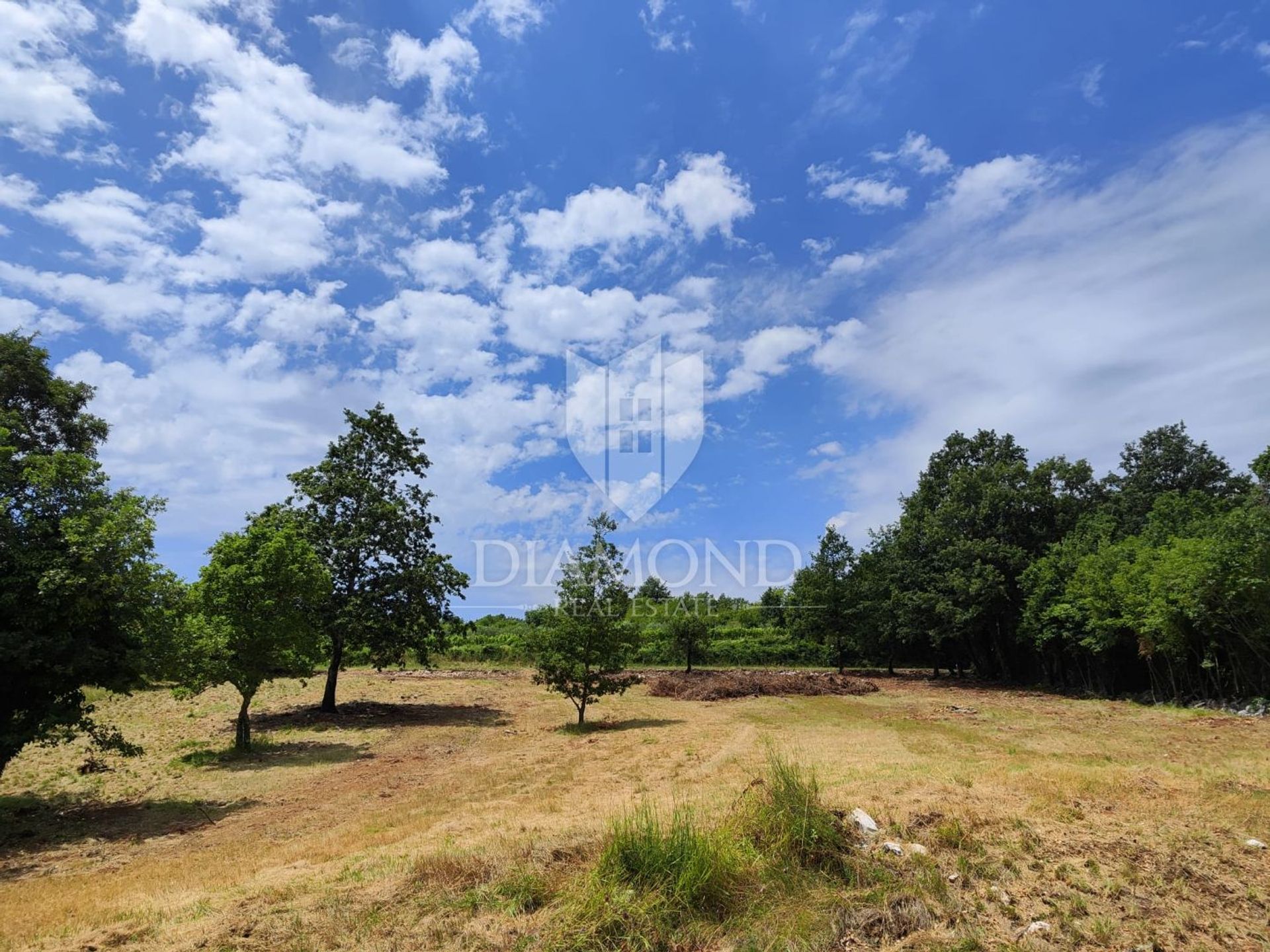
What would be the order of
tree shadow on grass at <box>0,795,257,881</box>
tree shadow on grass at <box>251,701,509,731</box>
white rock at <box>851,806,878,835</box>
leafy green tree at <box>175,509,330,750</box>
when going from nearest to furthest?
1. white rock at <box>851,806,878,835</box>
2. tree shadow on grass at <box>0,795,257,881</box>
3. leafy green tree at <box>175,509,330,750</box>
4. tree shadow on grass at <box>251,701,509,731</box>

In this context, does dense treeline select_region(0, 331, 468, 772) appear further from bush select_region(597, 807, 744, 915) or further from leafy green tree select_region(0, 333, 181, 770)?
bush select_region(597, 807, 744, 915)

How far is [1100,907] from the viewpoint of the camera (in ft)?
19.7

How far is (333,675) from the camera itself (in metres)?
25.3

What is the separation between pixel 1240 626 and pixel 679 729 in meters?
18.9

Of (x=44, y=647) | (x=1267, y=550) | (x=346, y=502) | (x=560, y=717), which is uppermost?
(x=346, y=502)

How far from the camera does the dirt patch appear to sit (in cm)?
3197

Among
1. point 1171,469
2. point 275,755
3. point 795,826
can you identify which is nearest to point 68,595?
point 275,755

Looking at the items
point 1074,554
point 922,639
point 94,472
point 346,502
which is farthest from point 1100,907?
point 922,639

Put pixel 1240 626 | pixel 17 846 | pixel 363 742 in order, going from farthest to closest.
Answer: pixel 1240 626 < pixel 363 742 < pixel 17 846

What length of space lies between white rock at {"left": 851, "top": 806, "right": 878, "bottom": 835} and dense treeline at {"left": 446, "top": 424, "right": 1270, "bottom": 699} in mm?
15885

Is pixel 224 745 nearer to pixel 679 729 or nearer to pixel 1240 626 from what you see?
pixel 679 729

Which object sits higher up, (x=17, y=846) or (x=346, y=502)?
(x=346, y=502)

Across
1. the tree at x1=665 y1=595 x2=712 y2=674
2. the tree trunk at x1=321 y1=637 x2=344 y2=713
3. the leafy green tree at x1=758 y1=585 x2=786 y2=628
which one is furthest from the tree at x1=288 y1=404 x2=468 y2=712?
the leafy green tree at x1=758 y1=585 x2=786 y2=628

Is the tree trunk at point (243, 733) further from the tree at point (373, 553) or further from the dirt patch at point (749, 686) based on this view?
the dirt patch at point (749, 686)
